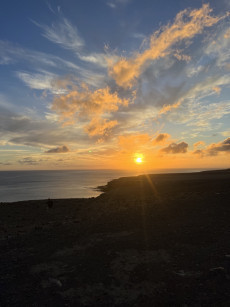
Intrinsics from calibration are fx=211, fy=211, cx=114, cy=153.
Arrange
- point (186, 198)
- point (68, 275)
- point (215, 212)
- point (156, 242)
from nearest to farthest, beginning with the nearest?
point (68, 275) < point (156, 242) < point (215, 212) < point (186, 198)

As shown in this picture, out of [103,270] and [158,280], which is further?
[103,270]

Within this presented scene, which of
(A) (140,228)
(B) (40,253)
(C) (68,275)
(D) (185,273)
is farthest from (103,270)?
(A) (140,228)

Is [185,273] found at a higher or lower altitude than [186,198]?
lower

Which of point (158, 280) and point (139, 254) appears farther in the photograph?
point (139, 254)

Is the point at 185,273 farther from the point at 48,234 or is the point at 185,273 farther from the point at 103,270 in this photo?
the point at 48,234

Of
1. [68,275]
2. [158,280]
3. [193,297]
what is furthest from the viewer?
[68,275]

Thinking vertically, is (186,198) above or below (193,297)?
above

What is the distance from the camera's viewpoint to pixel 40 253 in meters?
11.0

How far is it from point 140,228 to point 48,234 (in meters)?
6.38

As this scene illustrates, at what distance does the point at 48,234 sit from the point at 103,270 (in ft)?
23.0

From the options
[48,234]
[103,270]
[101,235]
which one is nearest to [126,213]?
[101,235]

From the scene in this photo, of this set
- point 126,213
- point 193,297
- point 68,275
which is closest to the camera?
point 193,297

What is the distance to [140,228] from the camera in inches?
582

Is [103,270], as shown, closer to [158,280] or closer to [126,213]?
[158,280]
